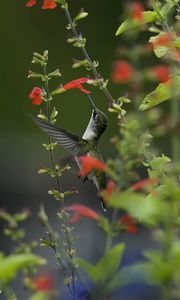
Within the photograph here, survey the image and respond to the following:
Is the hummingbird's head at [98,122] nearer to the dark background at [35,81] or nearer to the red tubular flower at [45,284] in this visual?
the red tubular flower at [45,284]

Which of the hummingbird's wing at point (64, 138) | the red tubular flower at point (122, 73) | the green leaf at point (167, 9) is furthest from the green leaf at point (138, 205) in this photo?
the green leaf at point (167, 9)

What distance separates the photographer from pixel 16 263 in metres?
1.06

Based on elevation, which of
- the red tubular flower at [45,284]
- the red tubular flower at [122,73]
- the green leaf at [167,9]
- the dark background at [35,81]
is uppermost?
the red tubular flower at [122,73]

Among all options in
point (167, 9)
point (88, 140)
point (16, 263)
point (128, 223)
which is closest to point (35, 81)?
point (88, 140)

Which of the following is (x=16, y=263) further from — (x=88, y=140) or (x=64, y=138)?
(x=88, y=140)

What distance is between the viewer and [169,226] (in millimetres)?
1021

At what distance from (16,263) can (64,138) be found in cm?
72

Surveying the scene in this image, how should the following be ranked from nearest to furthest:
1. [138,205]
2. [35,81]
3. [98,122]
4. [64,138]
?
1. [138,205]
2. [64,138]
3. [98,122]
4. [35,81]

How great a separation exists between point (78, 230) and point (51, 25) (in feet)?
5.33

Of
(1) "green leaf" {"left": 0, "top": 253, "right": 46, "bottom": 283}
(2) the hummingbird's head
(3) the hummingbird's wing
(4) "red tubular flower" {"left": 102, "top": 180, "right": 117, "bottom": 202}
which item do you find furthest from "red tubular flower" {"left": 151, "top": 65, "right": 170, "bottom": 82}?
(2) the hummingbird's head

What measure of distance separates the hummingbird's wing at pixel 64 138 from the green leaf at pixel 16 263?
0.49m

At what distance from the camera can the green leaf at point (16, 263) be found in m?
1.06

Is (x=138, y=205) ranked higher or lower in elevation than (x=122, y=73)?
lower

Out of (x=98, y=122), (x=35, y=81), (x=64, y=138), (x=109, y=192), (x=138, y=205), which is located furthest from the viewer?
(x=35, y=81)
